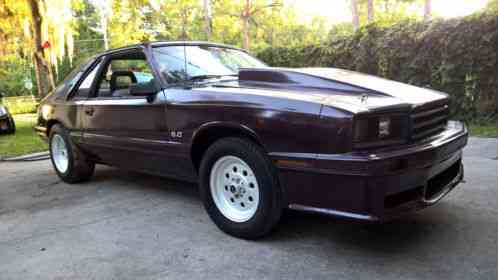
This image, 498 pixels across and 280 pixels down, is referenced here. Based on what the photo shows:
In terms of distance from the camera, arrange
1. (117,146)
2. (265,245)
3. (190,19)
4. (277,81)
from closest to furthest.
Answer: (265,245)
(277,81)
(117,146)
(190,19)

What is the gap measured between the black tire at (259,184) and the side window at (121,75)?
5.17 feet

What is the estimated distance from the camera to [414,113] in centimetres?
287

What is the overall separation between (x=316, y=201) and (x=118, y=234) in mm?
1802

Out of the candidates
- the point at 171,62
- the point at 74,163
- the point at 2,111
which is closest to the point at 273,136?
the point at 171,62

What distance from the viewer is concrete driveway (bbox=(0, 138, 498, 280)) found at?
9.23 ft

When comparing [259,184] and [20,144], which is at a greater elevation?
[259,184]

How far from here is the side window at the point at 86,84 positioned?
501cm

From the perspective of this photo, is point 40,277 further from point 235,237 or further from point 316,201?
point 316,201

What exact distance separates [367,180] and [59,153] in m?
4.52

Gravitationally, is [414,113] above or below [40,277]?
Answer: above

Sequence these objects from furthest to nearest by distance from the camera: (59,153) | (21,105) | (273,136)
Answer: (21,105) → (59,153) → (273,136)

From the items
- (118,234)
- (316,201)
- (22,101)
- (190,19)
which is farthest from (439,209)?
(190,19)

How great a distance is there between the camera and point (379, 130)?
269 centimetres

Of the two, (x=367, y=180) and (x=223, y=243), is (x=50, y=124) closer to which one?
(x=223, y=243)
